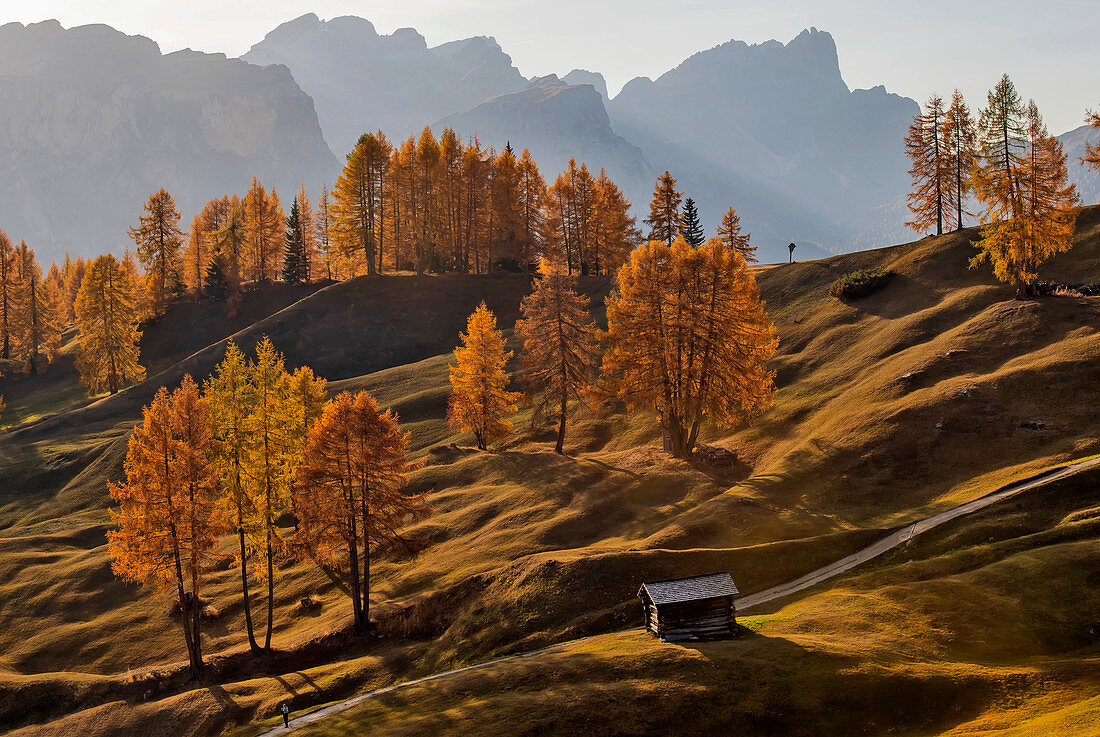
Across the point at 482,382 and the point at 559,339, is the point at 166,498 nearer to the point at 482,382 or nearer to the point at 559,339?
the point at 482,382

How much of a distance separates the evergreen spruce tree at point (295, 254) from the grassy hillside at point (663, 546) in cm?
4605

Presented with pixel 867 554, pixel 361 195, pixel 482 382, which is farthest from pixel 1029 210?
pixel 361 195

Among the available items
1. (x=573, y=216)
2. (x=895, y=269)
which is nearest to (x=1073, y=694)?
(x=895, y=269)

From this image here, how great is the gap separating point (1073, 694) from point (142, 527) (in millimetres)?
39197

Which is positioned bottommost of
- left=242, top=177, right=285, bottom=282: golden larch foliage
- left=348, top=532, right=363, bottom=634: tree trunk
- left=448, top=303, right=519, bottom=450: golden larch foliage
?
left=348, top=532, right=363, bottom=634: tree trunk

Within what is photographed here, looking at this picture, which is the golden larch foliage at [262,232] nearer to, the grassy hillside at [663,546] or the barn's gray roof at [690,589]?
the grassy hillside at [663,546]

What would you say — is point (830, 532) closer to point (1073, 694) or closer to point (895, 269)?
point (1073, 694)

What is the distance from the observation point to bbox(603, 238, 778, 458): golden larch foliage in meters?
53.4

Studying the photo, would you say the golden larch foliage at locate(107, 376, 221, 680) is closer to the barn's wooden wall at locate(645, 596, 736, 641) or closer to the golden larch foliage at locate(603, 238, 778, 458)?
the barn's wooden wall at locate(645, 596, 736, 641)

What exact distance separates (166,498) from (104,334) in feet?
236

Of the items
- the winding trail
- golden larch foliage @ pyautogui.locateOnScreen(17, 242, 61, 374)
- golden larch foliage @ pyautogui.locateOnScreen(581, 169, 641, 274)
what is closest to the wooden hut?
the winding trail

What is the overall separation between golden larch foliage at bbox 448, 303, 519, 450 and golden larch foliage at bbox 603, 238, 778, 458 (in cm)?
1173

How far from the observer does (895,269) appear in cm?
7494

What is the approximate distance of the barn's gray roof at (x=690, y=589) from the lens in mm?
28703
